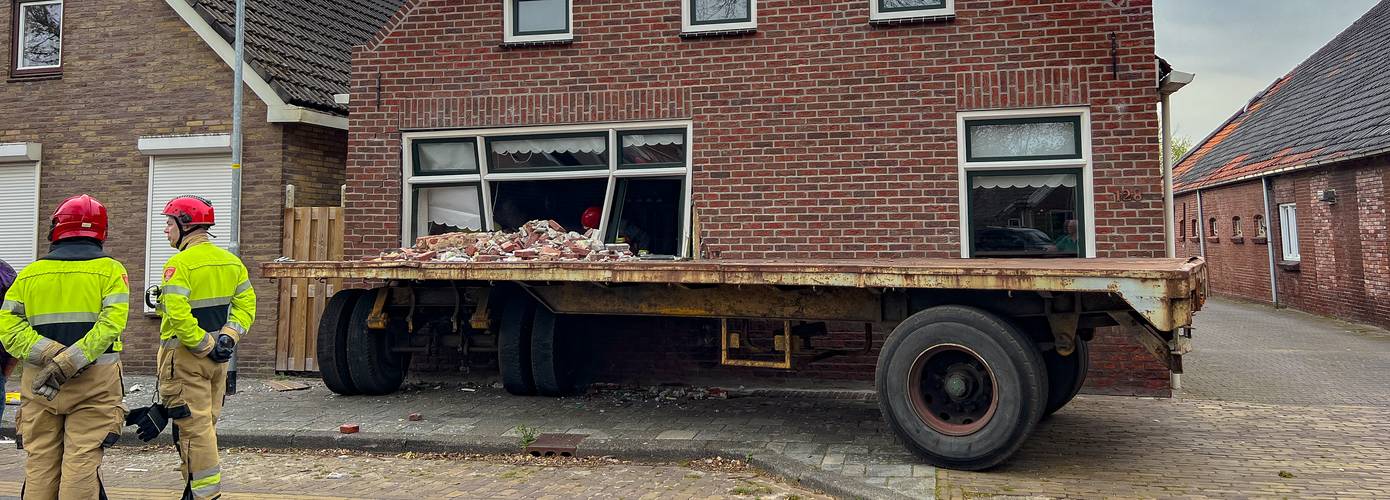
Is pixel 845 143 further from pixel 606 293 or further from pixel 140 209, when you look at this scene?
pixel 140 209

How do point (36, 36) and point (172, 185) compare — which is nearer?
point (172, 185)

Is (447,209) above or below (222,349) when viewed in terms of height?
above

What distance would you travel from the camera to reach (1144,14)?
7.94m

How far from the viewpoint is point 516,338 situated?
7805 mm

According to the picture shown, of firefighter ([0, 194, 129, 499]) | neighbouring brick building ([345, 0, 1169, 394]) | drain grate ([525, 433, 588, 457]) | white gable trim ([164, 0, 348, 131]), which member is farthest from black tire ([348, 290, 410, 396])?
firefighter ([0, 194, 129, 499])

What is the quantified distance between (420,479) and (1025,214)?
5684mm

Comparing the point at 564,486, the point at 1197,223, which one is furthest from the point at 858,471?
the point at 1197,223

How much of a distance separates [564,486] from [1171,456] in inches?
162

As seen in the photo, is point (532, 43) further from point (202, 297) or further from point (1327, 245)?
point (1327, 245)

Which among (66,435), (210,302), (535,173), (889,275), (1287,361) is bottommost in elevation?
(1287,361)

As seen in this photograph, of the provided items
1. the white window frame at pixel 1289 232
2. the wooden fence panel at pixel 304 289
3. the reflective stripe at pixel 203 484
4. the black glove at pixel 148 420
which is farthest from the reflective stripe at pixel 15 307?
the white window frame at pixel 1289 232

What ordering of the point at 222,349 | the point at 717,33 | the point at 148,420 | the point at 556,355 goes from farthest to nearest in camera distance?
1. the point at 717,33
2. the point at 556,355
3. the point at 222,349
4. the point at 148,420

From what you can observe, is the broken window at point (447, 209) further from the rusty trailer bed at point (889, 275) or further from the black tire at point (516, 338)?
the rusty trailer bed at point (889, 275)

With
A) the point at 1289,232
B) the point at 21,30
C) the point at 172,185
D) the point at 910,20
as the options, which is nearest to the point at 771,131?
the point at 910,20
